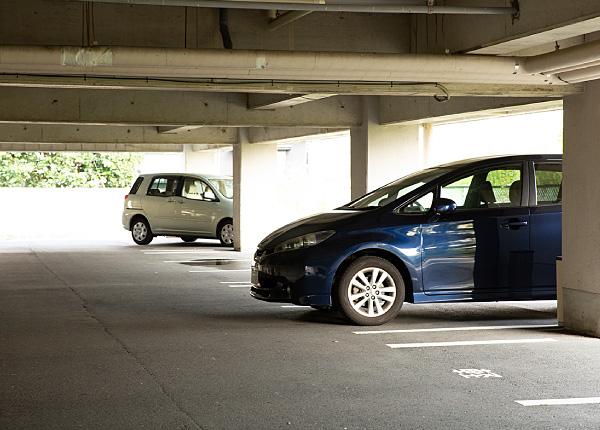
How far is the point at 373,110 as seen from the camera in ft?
46.4

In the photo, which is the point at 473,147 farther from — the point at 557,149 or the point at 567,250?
the point at 567,250

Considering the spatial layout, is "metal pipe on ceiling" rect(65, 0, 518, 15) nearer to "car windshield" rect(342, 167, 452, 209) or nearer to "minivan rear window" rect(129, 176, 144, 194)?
"car windshield" rect(342, 167, 452, 209)

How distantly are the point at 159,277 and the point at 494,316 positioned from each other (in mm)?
6009

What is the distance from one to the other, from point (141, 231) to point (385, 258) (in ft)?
44.6

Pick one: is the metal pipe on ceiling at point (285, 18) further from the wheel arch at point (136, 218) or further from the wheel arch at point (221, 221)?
the wheel arch at point (136, 218)

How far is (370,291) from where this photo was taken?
8141 millimetres

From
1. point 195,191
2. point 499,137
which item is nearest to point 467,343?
point 195,191

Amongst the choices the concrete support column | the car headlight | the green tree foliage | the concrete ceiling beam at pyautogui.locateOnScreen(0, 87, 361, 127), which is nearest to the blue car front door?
the car headlight

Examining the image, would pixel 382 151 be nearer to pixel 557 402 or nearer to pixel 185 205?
pixel 185 205

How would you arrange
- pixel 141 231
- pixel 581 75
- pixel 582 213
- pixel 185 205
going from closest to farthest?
pixel 581 75
pixel 582 213
pixel 185 205
pixel 141 231

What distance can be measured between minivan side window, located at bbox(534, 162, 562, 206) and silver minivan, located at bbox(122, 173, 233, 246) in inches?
485

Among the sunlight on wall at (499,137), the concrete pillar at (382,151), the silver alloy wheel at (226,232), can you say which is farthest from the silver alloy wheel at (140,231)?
the sunlight on wall at (499,137)

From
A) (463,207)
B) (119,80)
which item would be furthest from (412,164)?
(119,80)

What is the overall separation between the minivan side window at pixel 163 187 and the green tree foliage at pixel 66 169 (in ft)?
59.7
